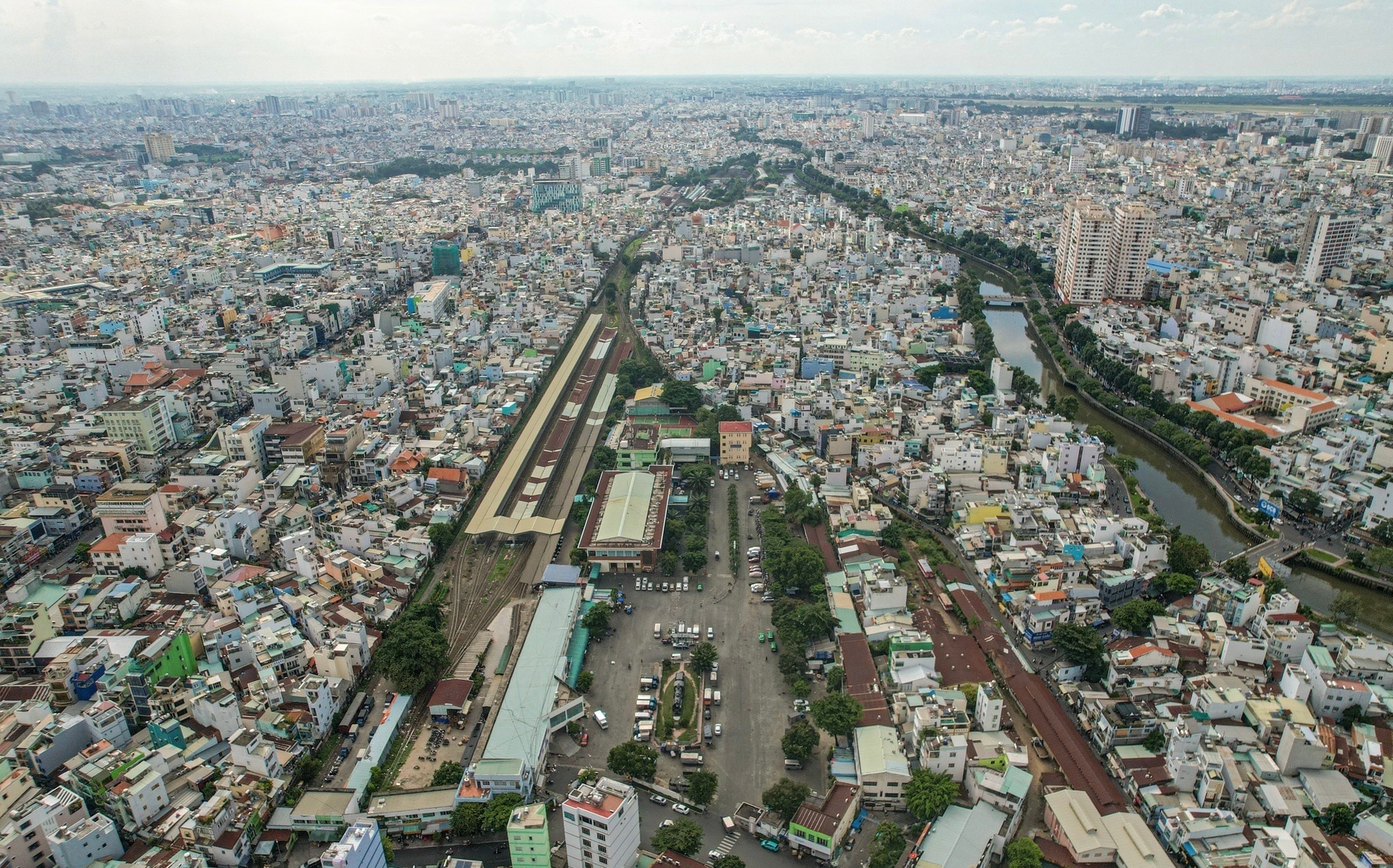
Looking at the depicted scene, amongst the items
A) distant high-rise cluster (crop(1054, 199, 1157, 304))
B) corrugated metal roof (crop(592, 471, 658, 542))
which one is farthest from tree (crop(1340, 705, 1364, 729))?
distant high-rise cluster (crop(1054, 199, 1157, 304))

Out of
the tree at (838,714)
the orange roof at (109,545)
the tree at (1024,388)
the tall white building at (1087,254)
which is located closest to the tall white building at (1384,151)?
the tall white building at (1087,254)

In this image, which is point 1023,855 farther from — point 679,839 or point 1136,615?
point 1136,615

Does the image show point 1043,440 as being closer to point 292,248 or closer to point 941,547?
point 941,547

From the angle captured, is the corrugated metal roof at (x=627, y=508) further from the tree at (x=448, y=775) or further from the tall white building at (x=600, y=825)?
the tall white building at (x=600, y=825)

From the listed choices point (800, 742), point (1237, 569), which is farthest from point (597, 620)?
point (1237, 569)

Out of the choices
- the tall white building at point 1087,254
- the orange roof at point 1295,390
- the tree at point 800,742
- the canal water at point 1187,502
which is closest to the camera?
the tree at point 800,742

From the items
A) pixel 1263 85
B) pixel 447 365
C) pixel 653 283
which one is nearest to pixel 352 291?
pixel 447 365

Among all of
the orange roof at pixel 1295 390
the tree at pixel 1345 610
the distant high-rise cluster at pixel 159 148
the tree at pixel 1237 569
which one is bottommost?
the tree at pixel 1345 610
